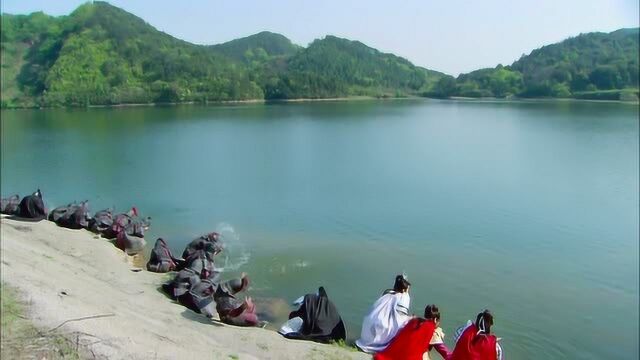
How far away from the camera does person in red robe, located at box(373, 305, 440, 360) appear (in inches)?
352

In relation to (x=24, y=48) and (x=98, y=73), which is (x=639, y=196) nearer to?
(x=98, y=73)

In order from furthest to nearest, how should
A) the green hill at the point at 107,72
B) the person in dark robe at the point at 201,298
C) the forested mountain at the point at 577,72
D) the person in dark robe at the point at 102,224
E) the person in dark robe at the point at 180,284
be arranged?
1. the forested mountain at the point at 577,72
2. the green hill at the point at 107,72
3. the person in dark robe at the point at 102,224
4. the person in dark robe at the point at 180,284
5. the person in dark robe at the point at 201,298

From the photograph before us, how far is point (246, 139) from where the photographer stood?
5794 cm

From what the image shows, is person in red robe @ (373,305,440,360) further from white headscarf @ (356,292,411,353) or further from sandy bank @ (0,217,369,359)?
sandy bank @ (0,217,369,359)

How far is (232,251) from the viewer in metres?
18.1

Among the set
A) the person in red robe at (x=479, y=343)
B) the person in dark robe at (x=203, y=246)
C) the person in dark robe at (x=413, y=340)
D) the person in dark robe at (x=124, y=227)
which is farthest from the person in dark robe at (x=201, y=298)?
the person in dark robe at (x=124, y=227)

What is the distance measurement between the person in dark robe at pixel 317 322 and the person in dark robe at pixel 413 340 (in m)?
1.24

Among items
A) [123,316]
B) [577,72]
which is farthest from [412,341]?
[577,72]

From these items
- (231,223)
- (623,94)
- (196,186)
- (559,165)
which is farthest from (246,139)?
(623,94)

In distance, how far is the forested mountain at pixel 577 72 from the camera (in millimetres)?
145625

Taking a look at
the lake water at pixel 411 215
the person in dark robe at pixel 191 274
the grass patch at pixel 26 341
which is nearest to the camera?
the grass patch at pixel 26 341

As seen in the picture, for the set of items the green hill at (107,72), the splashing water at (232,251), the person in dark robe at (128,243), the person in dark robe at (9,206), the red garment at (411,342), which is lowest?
the splashing water at (232,251)

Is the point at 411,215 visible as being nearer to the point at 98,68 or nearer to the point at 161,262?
the point at 161,262

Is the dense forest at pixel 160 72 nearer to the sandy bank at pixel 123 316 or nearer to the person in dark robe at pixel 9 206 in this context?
the person in dark robe at pixel 9 206
